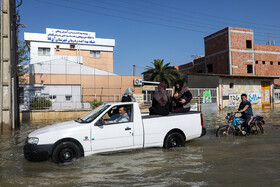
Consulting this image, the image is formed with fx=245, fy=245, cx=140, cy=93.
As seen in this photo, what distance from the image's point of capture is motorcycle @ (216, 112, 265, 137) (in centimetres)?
879

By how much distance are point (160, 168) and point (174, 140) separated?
1824 millimetres

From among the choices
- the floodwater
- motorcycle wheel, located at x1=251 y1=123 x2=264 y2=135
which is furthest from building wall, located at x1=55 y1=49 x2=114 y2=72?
the floodwater

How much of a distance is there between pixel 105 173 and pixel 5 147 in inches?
190

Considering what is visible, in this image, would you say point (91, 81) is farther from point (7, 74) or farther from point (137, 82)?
point (7, 74)

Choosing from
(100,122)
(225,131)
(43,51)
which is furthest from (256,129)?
(43,51)

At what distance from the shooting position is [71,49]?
45.8m

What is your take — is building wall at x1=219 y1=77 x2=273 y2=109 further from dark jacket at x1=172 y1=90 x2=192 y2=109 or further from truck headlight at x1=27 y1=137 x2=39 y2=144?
truck headlight at x1=27 y1=137 x2=39 y2=144

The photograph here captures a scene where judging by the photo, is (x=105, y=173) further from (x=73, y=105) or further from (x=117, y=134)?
(x=73, y=105)

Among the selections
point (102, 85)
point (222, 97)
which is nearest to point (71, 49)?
point (102, 85)

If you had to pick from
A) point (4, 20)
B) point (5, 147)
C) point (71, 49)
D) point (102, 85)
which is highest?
point (71, 49)

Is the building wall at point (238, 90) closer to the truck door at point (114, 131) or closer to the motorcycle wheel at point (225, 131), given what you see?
the motorcycle wheel at point (225, 131)

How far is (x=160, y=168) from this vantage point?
5.32m

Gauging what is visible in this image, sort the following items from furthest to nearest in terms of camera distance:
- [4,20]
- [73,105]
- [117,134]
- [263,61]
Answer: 1. [263,61]
2. [73,105]
3. [4,20]
4. [117,134]

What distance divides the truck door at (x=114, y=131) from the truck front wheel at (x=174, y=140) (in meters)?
1.12
